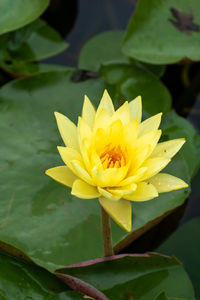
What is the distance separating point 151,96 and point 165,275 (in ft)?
2.98

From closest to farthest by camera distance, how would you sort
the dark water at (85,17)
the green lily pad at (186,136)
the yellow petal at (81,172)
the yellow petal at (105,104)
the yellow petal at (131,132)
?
the yellow petal at (81,172) → the yellow petal at (131,132) → the yellow petal at (105,104) → the green lily pad at (186,136) → the dark water at (85,17)

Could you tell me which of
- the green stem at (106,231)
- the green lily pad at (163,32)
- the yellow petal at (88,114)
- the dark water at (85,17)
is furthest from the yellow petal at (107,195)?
the dark water at (85,17)

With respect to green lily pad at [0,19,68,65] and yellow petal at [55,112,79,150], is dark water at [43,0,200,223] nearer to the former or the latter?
green lily pad at [0,19,68,65]

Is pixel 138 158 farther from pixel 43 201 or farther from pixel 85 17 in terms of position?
pixel 85 17

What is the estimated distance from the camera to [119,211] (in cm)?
102

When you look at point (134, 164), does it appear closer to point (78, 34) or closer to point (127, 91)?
point (127, 91)

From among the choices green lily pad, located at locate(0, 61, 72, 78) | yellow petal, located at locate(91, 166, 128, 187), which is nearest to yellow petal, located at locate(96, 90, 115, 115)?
yellow petal, located at locate(91, 166, 128, 187)

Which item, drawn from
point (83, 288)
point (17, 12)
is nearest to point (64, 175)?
point (83, 288)

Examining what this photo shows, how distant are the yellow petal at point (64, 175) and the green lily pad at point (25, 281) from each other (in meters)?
0.44

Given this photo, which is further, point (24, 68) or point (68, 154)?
point (24, 68)

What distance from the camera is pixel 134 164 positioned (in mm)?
1049

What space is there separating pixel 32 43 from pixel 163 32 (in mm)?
782

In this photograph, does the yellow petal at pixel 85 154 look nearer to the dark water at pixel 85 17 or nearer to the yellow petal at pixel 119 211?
the yellow petal at pixel 119 211

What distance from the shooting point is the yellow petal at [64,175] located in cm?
104
